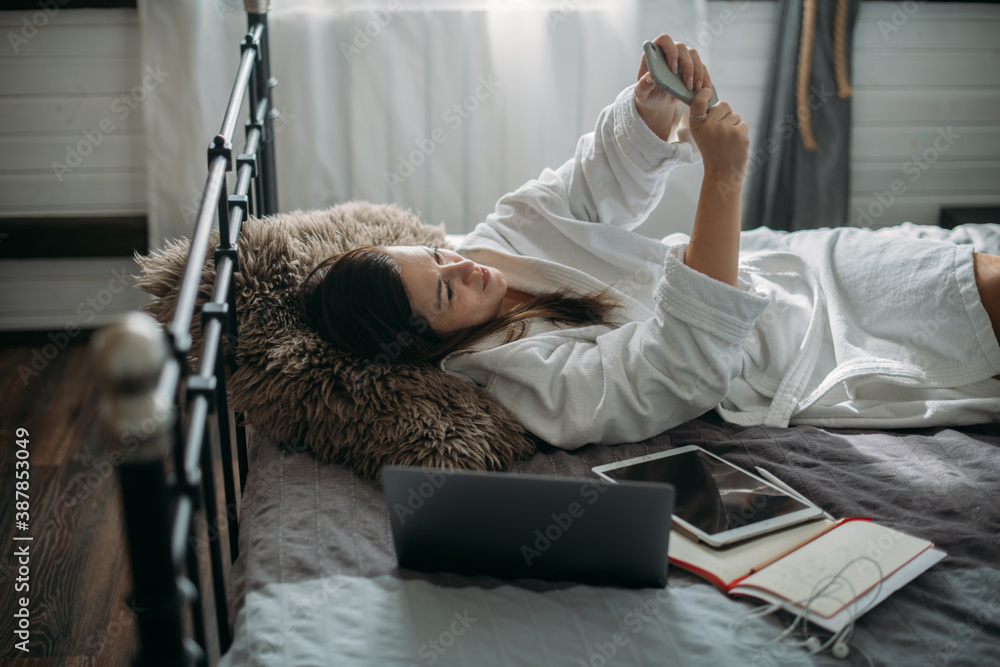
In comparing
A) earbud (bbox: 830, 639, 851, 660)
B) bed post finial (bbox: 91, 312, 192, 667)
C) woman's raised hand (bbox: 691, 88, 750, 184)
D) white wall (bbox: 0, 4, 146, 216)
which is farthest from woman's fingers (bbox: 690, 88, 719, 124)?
white wall (bbox: 0, 4, 146, 216)

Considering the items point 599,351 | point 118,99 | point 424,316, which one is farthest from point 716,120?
point 118,99

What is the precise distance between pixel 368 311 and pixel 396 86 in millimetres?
1233

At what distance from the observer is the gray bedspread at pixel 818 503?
30.0 inches

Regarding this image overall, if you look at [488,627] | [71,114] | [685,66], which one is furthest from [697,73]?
[71,114]

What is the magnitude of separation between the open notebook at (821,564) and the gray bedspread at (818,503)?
0.06 ft

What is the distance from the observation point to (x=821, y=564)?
0.84 metres

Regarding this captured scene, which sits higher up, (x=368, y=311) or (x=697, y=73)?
(x=697, y=73)

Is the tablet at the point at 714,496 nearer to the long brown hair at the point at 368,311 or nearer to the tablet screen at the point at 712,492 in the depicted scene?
the tablet screen at the point at 712,492

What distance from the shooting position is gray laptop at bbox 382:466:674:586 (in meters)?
0.78

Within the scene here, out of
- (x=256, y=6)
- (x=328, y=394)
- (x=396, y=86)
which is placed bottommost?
(x=328, y=394)

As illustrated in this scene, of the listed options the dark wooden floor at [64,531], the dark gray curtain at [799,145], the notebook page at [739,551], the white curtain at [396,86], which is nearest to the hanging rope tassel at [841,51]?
the dark gray curtain at [799,145]

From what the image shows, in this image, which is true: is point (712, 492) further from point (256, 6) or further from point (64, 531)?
point (256, 6)

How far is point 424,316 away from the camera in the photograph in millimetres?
1188

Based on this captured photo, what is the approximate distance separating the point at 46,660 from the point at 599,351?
3.42 feet
